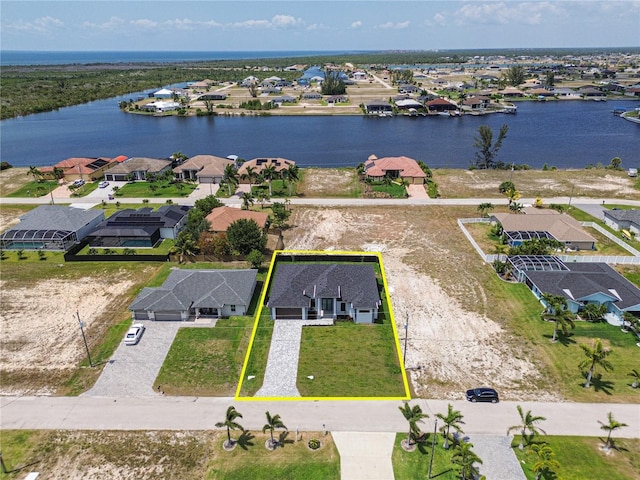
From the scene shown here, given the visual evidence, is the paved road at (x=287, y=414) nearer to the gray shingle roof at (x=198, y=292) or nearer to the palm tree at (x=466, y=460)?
the palm tree at (x=466, y=460)

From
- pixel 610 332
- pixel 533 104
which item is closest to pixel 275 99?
pixel 533 104

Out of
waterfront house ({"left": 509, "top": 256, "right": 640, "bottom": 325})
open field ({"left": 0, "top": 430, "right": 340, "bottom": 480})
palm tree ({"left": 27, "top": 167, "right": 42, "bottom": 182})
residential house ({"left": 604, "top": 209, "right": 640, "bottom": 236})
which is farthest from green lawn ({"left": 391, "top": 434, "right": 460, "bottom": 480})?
palm tree ({"left": 27, "top": 167, "right": 42, "bottom": 182})

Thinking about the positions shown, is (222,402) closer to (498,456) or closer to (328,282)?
(328,282)

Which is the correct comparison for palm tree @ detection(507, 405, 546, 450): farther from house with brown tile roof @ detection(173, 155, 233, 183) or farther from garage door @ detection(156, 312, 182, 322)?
house with brown tile roof @ detection(173, 155, 233, 183)

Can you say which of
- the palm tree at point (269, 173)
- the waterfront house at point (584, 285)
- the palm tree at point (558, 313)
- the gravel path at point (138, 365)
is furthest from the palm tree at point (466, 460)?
the palm tree at point (269, 173)

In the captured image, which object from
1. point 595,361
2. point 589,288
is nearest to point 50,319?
point 595,361

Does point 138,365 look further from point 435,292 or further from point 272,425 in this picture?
point 435,292
